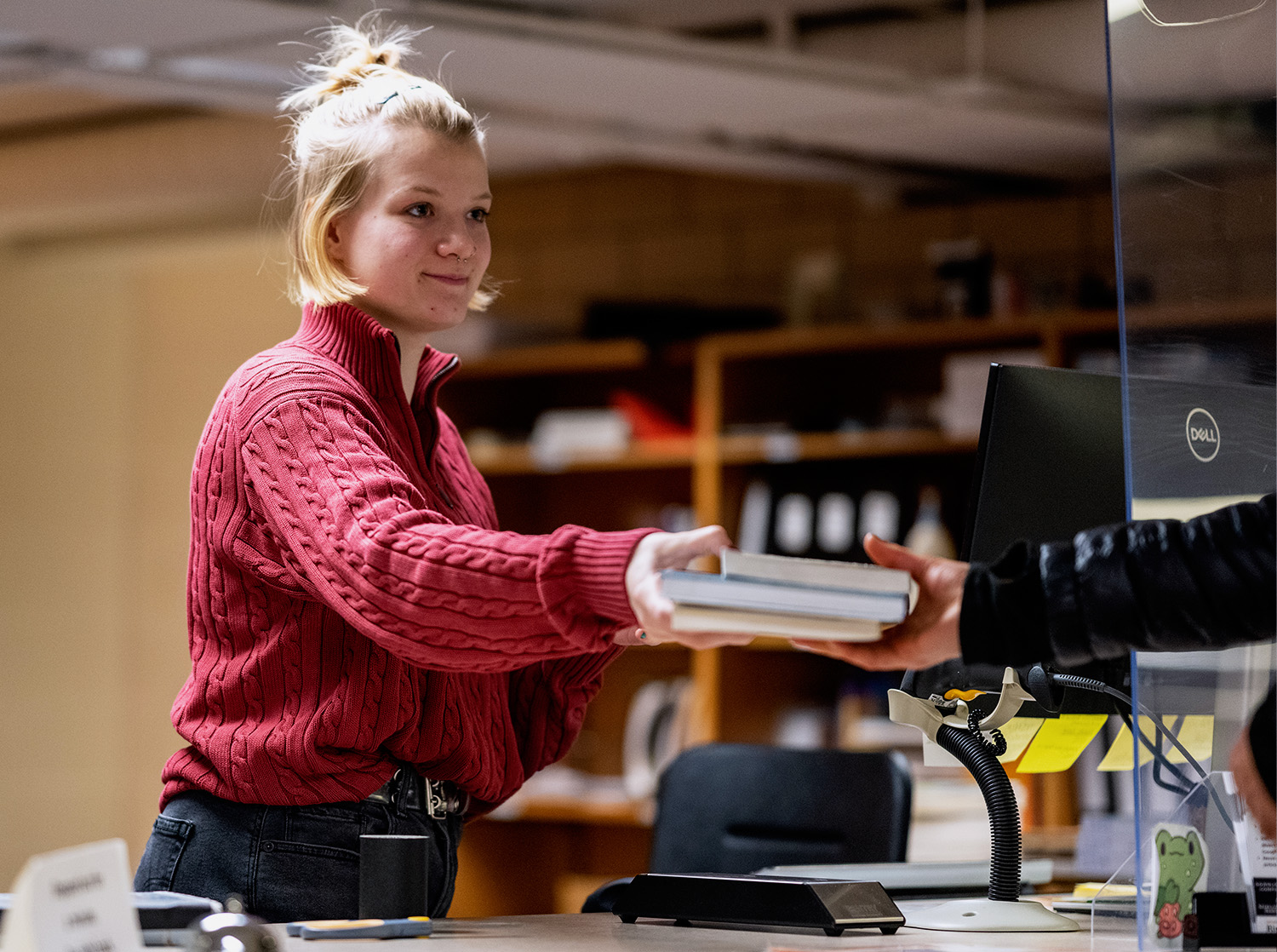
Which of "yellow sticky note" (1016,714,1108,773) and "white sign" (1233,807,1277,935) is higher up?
"yellow sticky note" (1016,714,1108,773)

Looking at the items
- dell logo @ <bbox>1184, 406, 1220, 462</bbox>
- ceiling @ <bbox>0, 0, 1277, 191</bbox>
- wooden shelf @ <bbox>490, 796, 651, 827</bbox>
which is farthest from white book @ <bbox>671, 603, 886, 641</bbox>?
wooden shelf @ <bbox>490, 796, 651, 827</bbox>

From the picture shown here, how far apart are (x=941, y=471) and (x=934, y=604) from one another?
3185mm

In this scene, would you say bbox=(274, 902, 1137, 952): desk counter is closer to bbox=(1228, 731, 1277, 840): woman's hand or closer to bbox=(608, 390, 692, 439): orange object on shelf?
bbox=(1228, 731, 1277, 840): woman's hand

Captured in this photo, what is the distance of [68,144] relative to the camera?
17.5 feet

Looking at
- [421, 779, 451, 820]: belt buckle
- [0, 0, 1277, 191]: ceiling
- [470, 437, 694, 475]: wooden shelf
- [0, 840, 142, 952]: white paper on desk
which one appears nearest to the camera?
[0, 840, 142, 952]: white paper on desk

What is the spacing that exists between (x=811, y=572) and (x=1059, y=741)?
0.67m

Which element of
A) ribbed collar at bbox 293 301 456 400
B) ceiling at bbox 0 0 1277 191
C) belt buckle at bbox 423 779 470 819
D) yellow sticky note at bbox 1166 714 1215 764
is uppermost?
ceiling at bbox 0 0 1277 191

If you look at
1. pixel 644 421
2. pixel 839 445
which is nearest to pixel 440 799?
pixel 839 445

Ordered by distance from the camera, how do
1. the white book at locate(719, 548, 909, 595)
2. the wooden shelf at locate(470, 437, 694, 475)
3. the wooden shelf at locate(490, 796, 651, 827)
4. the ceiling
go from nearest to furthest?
1. the white book at locate(719, 548, 909, 595)
2. the ceiling
3. the wooden shelf at locate(490, 796, 651, 827)
4. the wooden shelf at locate(470, 437, 694, 475)

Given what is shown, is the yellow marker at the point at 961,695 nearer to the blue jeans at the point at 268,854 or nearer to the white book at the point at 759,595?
the white book at the point at 759,595

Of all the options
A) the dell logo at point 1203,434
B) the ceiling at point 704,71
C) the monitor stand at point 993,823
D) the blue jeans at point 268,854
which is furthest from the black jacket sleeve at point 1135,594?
the ceiling at point 704,71

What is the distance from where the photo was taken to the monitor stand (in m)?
1.60

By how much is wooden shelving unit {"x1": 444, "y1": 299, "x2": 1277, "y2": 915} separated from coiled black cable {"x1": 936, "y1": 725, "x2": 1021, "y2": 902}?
2426mm

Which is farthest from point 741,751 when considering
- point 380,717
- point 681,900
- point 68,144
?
point 68,144
